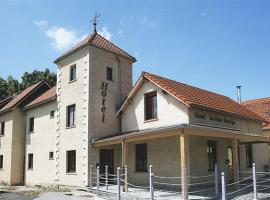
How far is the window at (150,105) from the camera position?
18.5 m

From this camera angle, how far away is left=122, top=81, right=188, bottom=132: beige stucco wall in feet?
55.5

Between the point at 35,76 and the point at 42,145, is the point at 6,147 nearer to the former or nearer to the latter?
the point at 42,145

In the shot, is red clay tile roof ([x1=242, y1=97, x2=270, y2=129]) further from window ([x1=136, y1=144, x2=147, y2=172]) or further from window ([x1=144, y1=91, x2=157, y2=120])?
window ([x1=136, y1=144, x2=147, y2=172])

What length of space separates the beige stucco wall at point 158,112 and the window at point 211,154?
9.12 feet

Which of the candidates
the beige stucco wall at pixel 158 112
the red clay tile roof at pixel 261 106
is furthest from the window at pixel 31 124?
the red clay tile roof at pixel 261 106

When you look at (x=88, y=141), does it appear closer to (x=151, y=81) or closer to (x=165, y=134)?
(x=151, y=81)

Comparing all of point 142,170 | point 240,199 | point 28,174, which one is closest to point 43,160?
point 28,174

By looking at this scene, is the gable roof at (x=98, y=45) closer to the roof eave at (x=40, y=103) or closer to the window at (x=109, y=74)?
the window at (x=109, y=74)

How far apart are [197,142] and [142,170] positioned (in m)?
3.44

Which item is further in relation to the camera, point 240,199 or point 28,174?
point 28,174

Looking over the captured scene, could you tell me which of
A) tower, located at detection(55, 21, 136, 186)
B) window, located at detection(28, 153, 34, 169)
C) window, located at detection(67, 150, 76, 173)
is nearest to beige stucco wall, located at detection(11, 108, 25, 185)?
window, located at detection(28, 153, 34, 169)

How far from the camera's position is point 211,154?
18.5 meters

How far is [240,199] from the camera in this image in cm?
1296

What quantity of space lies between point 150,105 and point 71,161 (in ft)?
19.3
